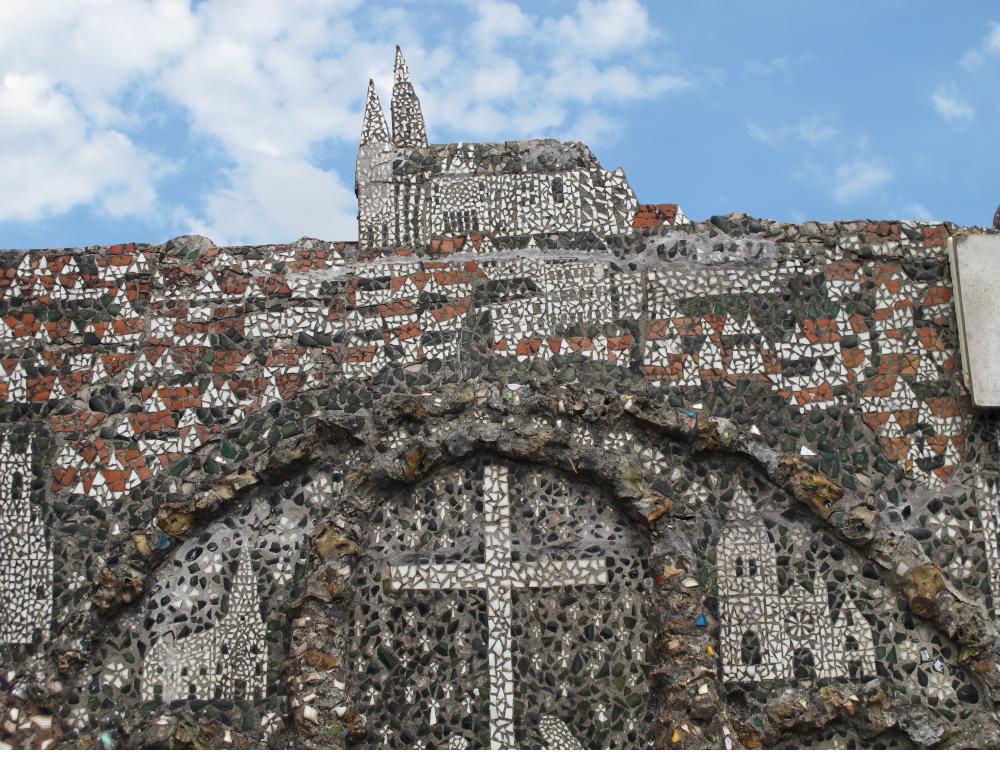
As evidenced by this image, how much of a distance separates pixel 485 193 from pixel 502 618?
7.89 ft

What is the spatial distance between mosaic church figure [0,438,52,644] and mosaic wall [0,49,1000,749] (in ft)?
0.05

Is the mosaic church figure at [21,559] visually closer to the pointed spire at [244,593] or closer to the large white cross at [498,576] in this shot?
the pointed spire at [244,593]

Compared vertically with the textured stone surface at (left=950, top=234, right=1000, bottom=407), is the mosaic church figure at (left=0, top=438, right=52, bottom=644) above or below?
below

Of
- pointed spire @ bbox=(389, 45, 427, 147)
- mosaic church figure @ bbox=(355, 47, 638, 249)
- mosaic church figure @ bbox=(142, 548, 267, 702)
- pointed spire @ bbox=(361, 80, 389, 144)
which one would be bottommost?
mosaic church figure @ bbox=(142, 548, 267, 702)

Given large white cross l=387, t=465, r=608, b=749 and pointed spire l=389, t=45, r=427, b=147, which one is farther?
pointed spire l=389, t=45, r=427, b=147

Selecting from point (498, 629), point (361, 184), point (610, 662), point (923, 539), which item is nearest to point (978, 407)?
point (923, 539)

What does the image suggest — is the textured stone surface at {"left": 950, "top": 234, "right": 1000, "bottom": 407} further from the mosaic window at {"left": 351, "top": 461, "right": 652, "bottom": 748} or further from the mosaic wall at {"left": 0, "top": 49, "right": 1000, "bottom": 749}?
the mosaic window at {"left": 351, "top": 461, "right": 652, "bottom": 748}

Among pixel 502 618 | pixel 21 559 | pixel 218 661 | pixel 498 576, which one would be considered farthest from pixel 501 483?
pixel 21 559

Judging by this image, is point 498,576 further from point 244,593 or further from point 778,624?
point 778,624

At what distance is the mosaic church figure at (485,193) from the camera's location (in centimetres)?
747

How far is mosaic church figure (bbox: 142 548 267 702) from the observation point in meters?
6.86

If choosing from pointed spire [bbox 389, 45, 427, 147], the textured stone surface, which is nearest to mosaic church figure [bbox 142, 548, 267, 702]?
the textured stone surface

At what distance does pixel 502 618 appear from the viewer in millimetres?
6859

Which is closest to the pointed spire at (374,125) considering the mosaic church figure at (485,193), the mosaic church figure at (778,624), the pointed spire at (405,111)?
the mosaic church figure at (485,193)
